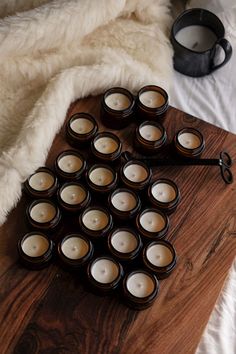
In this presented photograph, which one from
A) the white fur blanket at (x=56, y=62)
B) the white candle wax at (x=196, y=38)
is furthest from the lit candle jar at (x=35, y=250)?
the white candle wax at (x=196, y=38)

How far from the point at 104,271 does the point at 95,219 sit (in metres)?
0.09

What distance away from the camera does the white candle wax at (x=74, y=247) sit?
879mm

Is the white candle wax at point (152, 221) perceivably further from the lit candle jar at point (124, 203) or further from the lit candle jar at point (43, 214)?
the lit candle jar at point (43, 214)

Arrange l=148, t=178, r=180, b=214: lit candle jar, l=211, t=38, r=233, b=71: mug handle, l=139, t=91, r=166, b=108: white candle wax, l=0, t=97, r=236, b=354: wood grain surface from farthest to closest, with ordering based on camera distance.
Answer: l=211, t=38, r=233, b=71: mug handle < l=139, t=91, r=166, b=108: white candle wax < l=148, t=178, r=180, b=214: lit candle jar < l=0, t=97, r=236, b=354: wood grain surface

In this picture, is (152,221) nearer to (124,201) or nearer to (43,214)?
(124,201)

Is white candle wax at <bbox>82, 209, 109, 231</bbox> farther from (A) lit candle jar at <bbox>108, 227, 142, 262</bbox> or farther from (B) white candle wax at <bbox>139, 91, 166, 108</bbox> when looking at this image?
(B) white candle wax at <bbox>139, 91, 166, 108</bbox>

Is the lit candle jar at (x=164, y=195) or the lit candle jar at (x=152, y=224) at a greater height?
the lit candle jar at (x=164, y=195)

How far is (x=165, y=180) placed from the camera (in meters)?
0.97

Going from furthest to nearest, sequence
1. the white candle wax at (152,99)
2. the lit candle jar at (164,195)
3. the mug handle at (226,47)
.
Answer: the mug handle at (226,47), the white candle wax at (152,99), the lit candle jar at (164,195)

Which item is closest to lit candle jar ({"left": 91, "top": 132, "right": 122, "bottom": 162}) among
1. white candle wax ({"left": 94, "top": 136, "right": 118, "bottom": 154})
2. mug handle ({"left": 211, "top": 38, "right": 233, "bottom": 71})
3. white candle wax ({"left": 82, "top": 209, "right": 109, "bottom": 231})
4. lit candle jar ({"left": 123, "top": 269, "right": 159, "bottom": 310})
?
white candle wax ({"left": 94, "top": 136, "right": 118, "bottom": 154})

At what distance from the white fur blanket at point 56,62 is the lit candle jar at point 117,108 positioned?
0.02 metres

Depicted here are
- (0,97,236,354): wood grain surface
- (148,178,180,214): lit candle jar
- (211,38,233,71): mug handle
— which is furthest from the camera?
(211,38,233,71): mug handle

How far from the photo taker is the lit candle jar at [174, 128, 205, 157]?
1.00 m

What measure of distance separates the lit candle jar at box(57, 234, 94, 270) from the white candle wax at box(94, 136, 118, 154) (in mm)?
164
